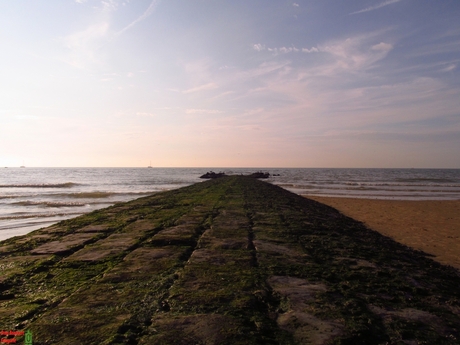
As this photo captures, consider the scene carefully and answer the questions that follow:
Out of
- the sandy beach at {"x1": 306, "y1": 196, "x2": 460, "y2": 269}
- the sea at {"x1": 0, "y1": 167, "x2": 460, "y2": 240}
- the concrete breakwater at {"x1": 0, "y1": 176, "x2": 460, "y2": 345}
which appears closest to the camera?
the concrete breakwater at {"x1": 0, "y1": 176, "x2": 460, "y2": 345}

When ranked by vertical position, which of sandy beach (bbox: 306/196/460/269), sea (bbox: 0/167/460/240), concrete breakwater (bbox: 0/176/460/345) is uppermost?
concrete breakwater (bbox: 0/176/460/345)

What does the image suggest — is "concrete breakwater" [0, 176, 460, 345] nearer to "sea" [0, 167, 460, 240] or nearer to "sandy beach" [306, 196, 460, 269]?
"sandy beach" [306, 196, 460, 269]

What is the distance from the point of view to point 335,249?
4.64m

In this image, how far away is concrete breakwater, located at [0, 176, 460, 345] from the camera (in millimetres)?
2031

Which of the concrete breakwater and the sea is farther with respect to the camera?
the sea

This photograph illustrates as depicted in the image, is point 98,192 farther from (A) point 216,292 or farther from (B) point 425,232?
(A) point 216,292

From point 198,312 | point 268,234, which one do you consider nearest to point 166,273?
point 198,312

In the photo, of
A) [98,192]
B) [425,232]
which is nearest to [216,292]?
[425,232]

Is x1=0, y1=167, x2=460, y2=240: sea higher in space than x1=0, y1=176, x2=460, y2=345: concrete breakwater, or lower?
lower

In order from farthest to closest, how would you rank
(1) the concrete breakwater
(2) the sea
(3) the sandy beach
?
(2) the sea < (3) the sandy beach < (1) the concrete breakwater

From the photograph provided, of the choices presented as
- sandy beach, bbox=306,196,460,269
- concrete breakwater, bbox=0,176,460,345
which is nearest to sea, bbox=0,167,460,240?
concrete breakwater, bbox=0,176,460,345

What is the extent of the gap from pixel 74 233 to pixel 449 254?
26.0ft

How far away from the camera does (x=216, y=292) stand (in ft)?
8.75

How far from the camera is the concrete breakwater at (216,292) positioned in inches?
80.0
